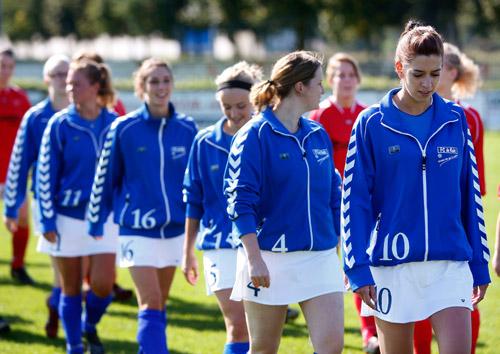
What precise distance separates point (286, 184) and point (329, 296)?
2.03 ft

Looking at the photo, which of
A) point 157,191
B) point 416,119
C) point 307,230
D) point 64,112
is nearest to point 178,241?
point 157,191

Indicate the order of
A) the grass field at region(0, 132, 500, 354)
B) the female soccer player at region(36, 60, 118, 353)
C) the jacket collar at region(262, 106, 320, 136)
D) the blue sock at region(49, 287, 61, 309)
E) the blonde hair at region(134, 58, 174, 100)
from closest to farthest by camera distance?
1. the jacket collar at region(262, 106, 320, 136)
2. the blonde hair at region(134, 58, 174, 100)
3. the female soccer player at region(36, 60, 118, 353)
4. the grass field at region(0, 132, 500, 354)
5. the blue sock at region(49, 287, 61, 309)

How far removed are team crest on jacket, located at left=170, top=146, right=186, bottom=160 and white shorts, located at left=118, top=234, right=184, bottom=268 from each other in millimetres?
562

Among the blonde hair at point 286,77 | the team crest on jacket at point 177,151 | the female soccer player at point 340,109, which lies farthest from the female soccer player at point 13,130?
the blonde hair at point 286,77

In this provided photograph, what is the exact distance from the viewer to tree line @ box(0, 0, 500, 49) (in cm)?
6116

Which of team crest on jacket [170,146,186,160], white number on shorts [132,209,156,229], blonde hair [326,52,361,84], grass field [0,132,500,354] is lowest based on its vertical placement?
grass field [0,132,500,354]

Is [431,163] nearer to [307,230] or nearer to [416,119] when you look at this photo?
[416,119]

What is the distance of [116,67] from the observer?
154 feet

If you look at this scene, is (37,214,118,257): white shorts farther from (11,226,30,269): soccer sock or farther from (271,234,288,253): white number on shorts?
(11,226,30,269): soccer sock

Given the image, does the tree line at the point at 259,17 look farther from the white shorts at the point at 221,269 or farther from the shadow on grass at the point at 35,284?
the white shorts at the point at 221,269

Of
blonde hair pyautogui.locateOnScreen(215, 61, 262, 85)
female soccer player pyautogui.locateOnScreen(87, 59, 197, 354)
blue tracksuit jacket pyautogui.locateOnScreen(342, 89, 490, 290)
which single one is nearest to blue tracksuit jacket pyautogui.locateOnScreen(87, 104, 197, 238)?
female soccer player pyautogui.locateOnScreen(87, 59, 197, 354)

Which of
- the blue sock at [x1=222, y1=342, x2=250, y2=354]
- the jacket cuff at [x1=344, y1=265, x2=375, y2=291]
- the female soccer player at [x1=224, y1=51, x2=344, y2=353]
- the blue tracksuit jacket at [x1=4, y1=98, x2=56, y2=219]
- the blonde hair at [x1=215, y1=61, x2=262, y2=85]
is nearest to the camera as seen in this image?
the jacket cuff at [x1=344, y1=265, x2=375, y2=291]

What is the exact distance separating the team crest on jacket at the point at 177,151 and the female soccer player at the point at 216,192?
765 mm

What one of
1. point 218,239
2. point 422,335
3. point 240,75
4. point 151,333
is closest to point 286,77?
point 240,75
